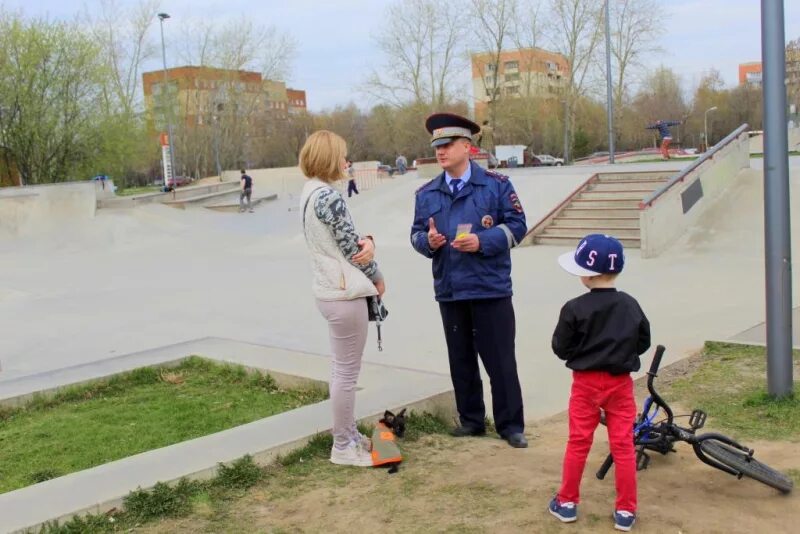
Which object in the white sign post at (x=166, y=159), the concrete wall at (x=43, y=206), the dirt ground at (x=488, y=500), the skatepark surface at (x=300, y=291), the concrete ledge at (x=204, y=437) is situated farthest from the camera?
the white sign post at (x=166, y=159)

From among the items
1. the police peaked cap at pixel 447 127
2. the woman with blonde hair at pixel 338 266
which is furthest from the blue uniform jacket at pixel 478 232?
the woman with blonde hair at pixel 338 266

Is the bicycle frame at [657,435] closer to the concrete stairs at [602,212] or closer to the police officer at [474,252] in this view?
the police officer at [474,252]

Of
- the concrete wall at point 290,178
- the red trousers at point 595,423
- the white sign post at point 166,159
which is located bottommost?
Result: the red trousers at point 595,423

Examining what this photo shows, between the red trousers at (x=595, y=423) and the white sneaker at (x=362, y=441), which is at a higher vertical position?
the red trousers at (x=595, y=423)

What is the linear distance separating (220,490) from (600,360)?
6.44 ft

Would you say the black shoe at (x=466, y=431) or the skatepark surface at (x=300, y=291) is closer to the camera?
the black shoe at (x=466, y=431)

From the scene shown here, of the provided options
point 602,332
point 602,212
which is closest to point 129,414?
point 602,332

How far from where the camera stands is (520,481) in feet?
12.3

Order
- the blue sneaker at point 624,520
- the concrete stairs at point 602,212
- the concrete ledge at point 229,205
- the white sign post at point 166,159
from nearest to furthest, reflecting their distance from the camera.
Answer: the blue sneaker at point 624,520 < the concrete stairs at point 602,212 < the concrete ledge at point 229,205 < the white sign post at point 166,159

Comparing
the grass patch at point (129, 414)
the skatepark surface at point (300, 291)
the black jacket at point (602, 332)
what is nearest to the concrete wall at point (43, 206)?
the skatepark surface at point (300, 291)

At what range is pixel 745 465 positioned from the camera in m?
3.54

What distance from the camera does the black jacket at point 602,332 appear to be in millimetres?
3225

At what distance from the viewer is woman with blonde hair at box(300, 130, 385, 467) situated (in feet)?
13.0

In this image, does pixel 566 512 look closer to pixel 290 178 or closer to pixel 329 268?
pixel 329 268
